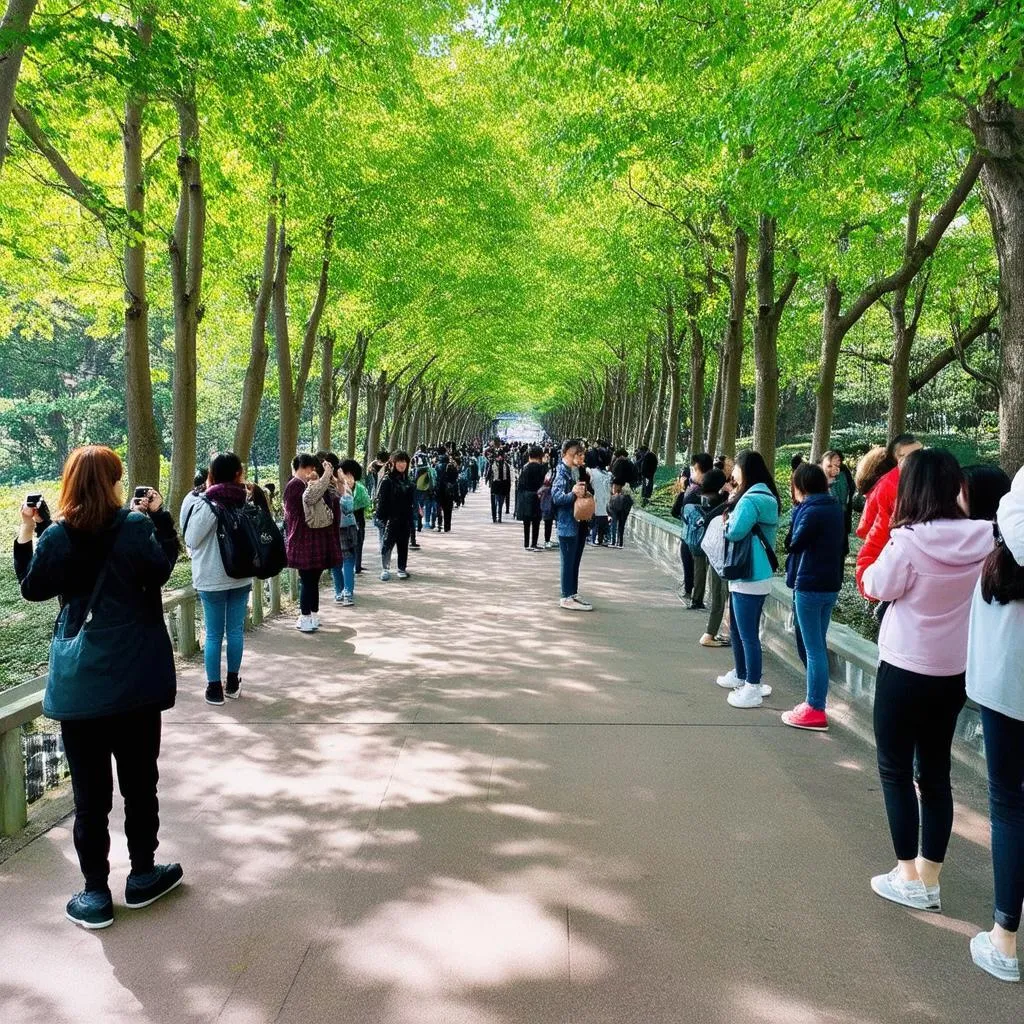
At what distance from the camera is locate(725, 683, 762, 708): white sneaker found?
5.99 m

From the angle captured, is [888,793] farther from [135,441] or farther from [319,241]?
[319,241]

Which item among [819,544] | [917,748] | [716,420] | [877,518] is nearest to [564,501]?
[819,544]

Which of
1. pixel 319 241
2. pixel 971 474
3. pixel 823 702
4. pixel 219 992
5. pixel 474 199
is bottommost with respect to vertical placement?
pixel 219 992

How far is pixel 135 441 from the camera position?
10.9 metres

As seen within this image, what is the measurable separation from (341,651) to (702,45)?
809 centimetres

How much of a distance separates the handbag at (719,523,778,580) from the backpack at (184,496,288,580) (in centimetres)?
335

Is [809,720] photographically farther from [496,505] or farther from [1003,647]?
[496,505]

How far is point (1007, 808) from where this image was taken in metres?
2.91

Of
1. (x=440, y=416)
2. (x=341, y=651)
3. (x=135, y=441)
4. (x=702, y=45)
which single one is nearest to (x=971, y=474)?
(x=341, y=651)

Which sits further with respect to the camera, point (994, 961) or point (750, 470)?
point (750, 470)

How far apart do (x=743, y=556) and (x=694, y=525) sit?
2821mm

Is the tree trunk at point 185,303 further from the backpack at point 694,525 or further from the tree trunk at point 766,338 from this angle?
the tree trunk at point 766,338

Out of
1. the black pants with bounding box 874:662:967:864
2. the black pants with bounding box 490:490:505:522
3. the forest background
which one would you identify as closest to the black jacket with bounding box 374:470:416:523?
the forest background

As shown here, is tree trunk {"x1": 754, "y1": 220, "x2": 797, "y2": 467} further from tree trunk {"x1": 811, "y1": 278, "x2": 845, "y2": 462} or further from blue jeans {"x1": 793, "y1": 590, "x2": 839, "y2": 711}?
blue jeans {"x1": 793, "y1": 590, "x2": 839, "y2": 711}
